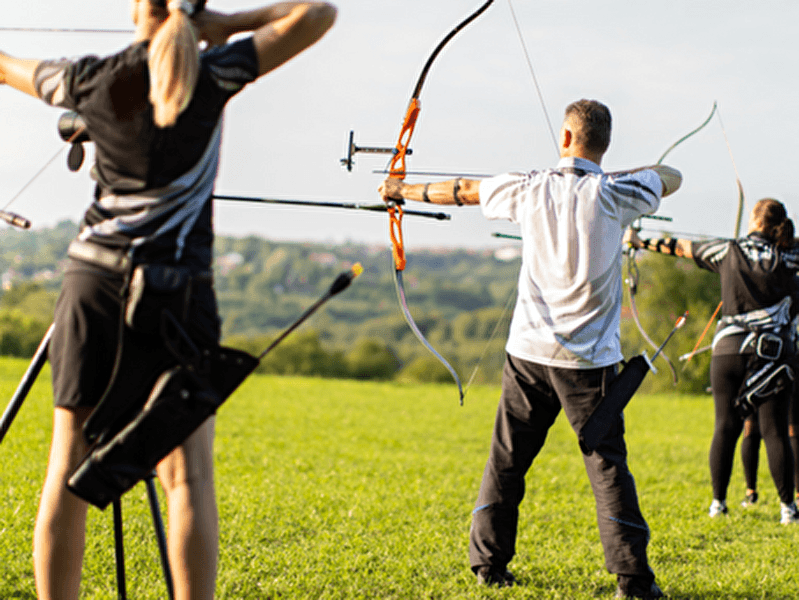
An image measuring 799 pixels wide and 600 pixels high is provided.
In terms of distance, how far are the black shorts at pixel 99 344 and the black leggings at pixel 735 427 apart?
3.38 metres

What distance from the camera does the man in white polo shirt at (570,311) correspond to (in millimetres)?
2631

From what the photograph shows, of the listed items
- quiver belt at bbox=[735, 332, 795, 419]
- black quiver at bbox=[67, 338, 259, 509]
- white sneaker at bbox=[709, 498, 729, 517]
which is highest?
black quiver at bbox=[67, 338, 259, 509]

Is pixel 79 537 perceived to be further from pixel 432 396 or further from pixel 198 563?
pixel 432 396

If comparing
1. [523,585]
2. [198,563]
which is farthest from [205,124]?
[523,585]

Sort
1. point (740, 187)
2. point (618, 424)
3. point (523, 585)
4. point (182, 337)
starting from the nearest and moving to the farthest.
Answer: point (182, 337) → point (618, 424) → point (523, 585) → point (740, 187)

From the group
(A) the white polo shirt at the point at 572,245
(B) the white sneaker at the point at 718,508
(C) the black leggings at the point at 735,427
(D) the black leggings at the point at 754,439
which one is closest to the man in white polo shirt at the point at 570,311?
(A) the white polo shirt at the point at 572,245

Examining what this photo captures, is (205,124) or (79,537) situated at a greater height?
(205,124)

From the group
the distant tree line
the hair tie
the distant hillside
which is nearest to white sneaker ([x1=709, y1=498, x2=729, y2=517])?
the distant tree line

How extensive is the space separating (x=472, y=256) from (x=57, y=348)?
61.0m

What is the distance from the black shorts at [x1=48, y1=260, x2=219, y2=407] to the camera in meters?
1.66

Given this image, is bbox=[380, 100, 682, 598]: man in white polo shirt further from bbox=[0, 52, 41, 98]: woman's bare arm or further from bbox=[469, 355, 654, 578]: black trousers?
bbox=[0, 52, 41, 98]: woman's bare arm

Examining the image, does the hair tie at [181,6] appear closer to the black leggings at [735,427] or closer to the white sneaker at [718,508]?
the black leggings at [735,427]

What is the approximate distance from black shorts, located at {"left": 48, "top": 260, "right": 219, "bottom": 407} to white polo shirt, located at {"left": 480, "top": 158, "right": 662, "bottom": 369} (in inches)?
52.9

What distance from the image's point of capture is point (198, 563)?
1723 mm
